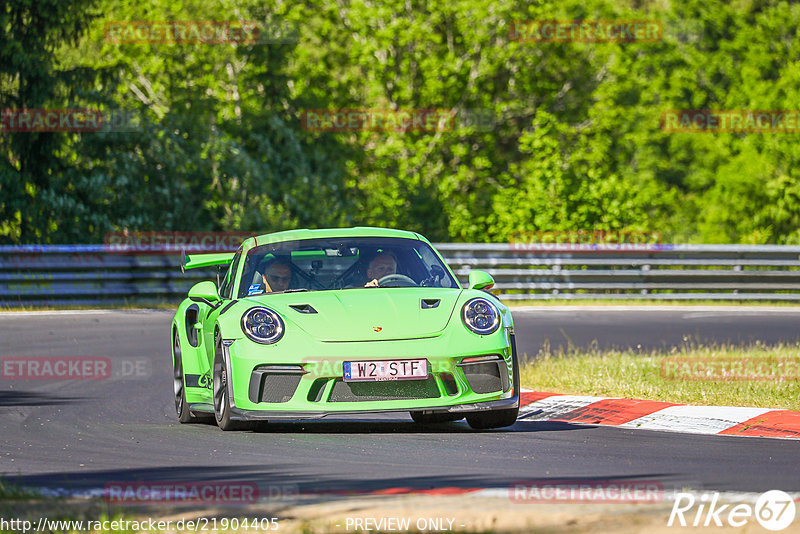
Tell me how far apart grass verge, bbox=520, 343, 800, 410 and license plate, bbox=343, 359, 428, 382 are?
2884 mm

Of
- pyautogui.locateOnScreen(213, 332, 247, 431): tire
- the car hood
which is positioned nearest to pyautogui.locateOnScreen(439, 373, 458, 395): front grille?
the car hood

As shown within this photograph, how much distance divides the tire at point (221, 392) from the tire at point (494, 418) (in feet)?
4.97

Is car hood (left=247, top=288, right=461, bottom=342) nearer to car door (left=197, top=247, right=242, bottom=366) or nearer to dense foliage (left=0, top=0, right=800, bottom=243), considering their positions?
car door (left=197, top=247, right=242, bottom=366)

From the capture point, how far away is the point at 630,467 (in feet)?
22.9

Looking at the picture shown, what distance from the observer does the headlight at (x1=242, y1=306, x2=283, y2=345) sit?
830 centimetres

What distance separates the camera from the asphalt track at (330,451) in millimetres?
6586

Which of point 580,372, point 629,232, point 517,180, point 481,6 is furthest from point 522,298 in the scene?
point 517,180

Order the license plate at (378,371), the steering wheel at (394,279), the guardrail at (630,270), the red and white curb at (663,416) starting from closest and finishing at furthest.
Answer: the license plate at (378,371), the red and white curb at (663,416), the steering wheel at (394,279), the guardrail at (630,270)

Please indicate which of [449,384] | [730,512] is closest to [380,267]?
[449,384]

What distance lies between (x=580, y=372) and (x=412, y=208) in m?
19.2

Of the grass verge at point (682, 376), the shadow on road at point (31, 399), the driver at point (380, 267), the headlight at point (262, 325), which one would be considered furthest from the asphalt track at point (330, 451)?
the grass verge at point (682, 376)

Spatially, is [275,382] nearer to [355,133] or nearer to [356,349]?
[356,349]

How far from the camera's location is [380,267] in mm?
9367

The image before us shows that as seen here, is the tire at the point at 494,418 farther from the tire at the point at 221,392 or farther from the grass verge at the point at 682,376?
the grass verge at the point at 682,376
